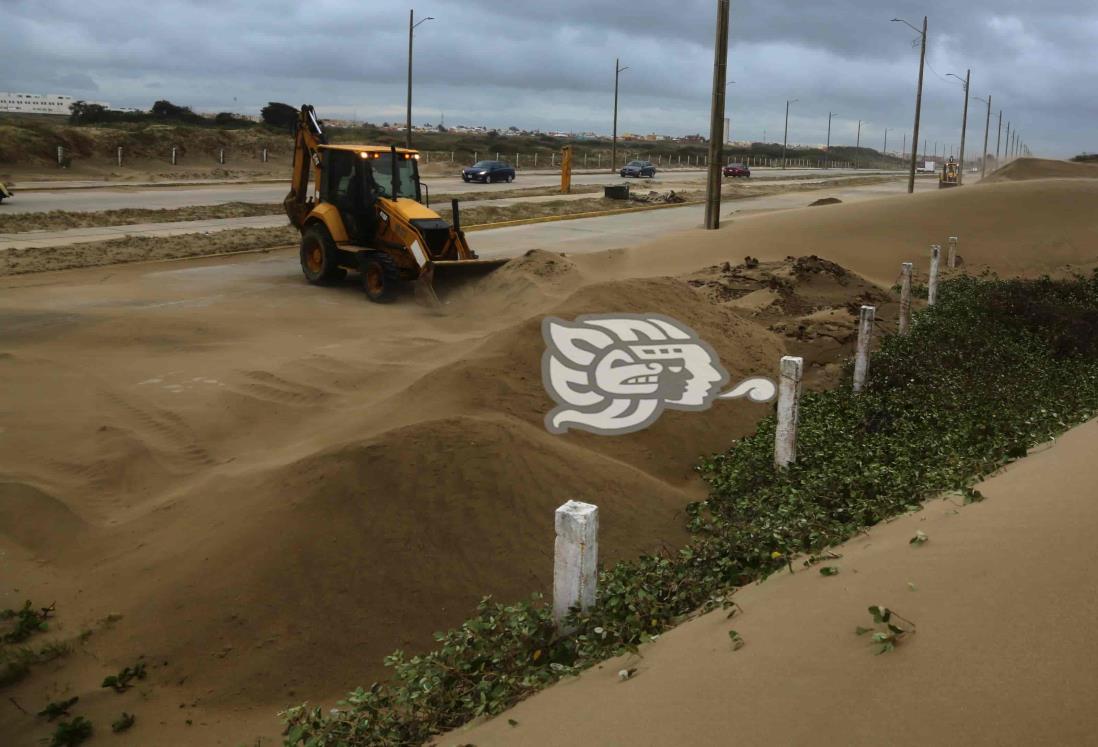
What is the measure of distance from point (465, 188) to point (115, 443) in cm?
3858

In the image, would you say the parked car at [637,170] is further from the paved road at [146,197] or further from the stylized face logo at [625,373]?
the stylized face logo at [625,373]

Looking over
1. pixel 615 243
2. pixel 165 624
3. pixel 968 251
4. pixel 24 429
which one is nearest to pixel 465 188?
Result: pixel 615 243

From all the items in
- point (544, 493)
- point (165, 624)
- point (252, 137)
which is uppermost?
point (252, 137)

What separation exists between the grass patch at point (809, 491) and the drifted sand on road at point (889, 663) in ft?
0.60

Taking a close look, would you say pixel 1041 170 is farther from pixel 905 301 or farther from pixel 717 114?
pixel 905 301

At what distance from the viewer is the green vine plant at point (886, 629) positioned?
3.72 metres

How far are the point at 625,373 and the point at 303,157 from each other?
9.50 m

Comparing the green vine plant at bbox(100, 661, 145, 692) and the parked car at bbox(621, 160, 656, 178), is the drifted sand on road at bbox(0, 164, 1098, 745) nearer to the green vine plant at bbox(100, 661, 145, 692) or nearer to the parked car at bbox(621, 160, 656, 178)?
the green vine plant at bbox(100, 661, 145, 692)

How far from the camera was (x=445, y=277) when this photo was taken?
651 inches

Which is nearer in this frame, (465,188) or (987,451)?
(987,451)

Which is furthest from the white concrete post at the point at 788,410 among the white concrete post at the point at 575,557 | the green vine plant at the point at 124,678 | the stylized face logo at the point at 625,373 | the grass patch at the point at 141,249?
the grass patch at the point at 141,249

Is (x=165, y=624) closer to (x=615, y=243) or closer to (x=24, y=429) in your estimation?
(x=24, y=429)

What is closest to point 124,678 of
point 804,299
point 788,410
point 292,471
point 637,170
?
point 292,471

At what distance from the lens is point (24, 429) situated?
31.4ft
